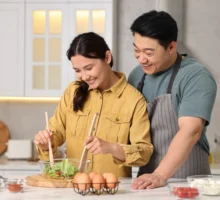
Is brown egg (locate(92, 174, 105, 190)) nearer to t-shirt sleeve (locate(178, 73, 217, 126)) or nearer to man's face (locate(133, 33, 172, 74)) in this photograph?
t-shirt sleeve (locate(178, 73, 217, 126))

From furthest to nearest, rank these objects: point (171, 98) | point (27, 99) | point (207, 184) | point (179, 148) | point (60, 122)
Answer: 1. point (27, 99)
2. point (60, 122)
3. point (171, 98)
4. point (179, 148)
5. point (207, 184)

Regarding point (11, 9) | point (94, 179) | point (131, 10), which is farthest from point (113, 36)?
point (94, 179)

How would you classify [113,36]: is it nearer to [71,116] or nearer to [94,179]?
[71,116]

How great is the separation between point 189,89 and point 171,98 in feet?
0.42

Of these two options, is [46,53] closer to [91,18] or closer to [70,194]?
[91,18]

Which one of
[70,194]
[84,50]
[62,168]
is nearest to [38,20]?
[84,50]

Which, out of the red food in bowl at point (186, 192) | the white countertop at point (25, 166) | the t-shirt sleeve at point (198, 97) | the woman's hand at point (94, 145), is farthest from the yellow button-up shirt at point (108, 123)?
the white countertop at point (25, 166)

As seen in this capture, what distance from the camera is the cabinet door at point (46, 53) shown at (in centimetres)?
493

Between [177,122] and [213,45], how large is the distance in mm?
2262

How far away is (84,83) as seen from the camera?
10.0 ft

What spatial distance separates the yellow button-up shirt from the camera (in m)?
2.95

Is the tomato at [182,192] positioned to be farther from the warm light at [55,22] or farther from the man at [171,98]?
the warm light at [55,22]

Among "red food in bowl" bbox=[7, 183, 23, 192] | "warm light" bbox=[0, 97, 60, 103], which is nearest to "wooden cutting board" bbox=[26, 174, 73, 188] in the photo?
"red food in bowl" bbox=[7, 183, 23, 192]

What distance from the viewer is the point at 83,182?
94.6 inches
